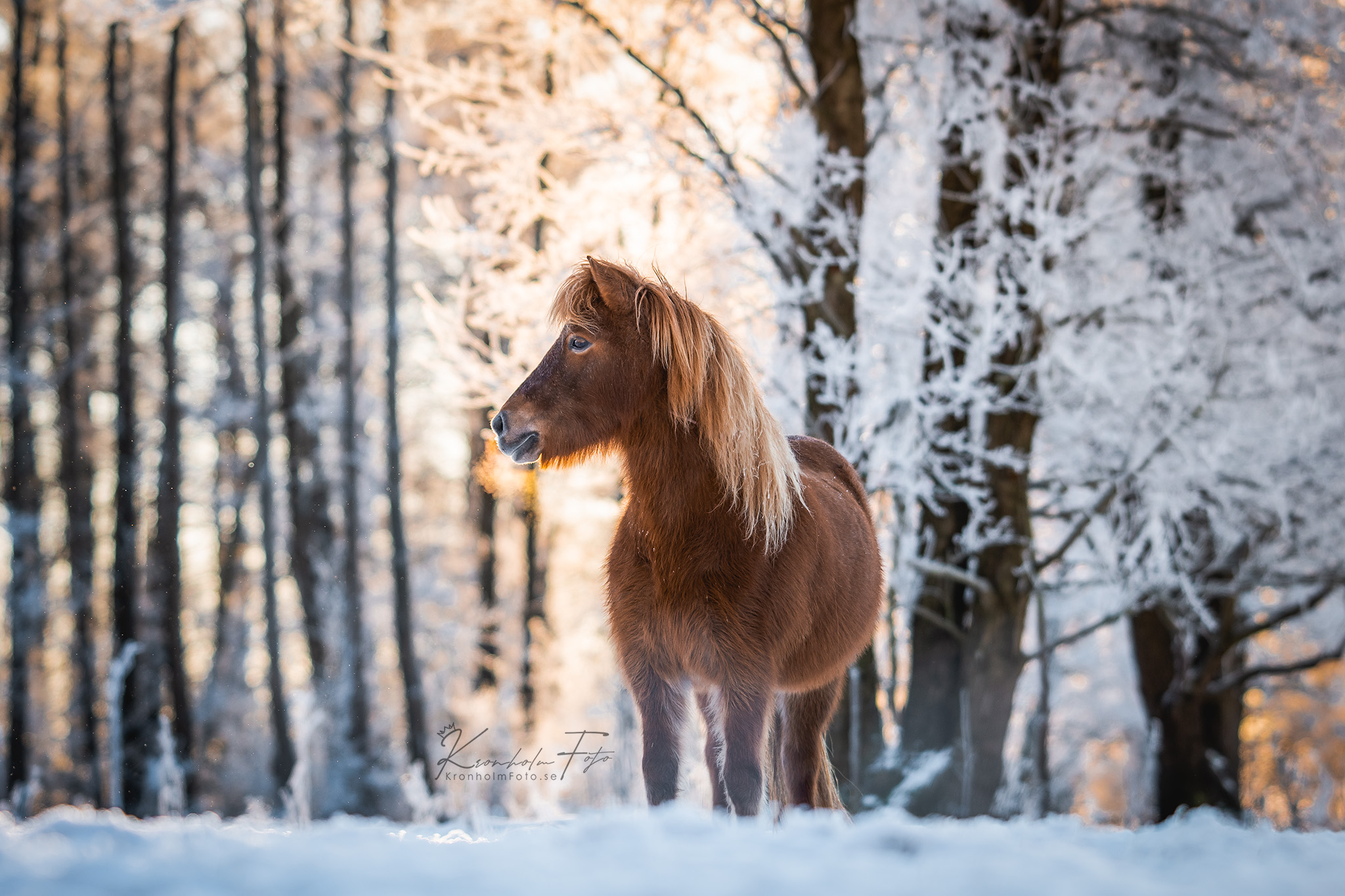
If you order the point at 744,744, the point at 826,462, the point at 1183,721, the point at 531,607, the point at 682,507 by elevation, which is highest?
the point at 826,462

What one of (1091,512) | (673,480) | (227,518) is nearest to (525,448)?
(673,480)

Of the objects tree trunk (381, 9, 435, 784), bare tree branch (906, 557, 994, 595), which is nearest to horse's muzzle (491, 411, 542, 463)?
bare tree branch (906, 557, 994, 595)

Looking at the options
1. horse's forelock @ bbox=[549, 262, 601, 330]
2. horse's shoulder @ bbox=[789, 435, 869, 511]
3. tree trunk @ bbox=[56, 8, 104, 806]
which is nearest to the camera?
horse's forelock @ bbox=[549, 262, 601, 330]

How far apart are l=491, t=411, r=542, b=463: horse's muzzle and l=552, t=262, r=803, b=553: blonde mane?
389 mm

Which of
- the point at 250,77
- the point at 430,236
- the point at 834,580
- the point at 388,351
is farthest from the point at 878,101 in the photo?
the point at 250,77

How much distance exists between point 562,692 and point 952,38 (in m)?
9.11

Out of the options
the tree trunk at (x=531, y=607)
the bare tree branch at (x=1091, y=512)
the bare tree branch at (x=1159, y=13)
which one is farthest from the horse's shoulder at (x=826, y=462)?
the tree trunk at (x=531, y=607)

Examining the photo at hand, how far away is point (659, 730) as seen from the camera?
254 cm

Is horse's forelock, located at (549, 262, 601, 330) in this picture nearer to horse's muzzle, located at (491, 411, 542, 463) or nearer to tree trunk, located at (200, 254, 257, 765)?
horse's muzzle, located at (491, 411, 542, 463)

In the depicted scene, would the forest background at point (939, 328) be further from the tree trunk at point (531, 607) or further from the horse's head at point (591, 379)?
the horse's head at point (591, 379)

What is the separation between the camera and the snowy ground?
1.33 metres

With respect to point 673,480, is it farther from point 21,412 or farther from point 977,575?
point 21,412

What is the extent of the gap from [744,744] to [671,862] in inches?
39.6

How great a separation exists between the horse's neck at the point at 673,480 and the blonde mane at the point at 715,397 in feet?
0.11
